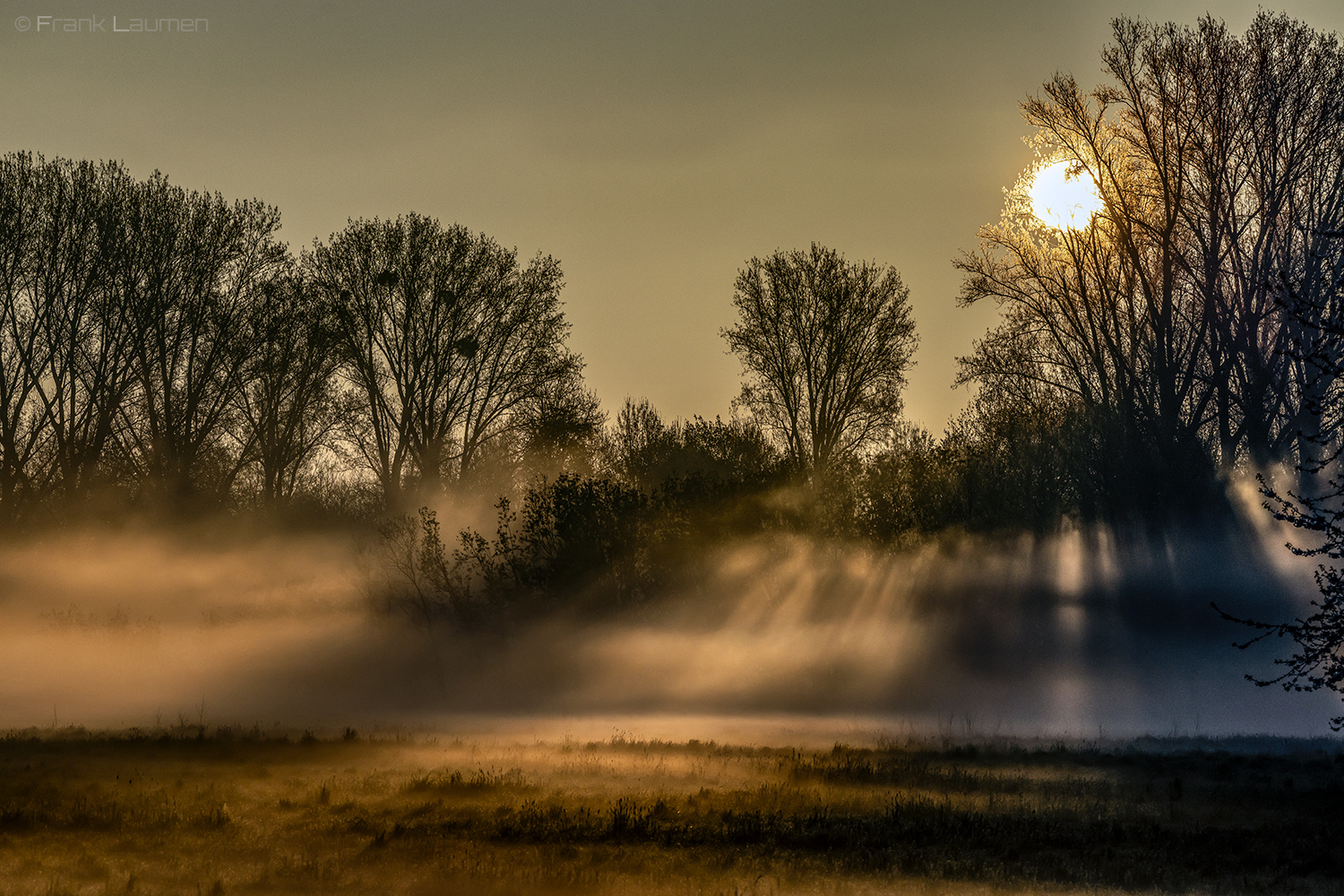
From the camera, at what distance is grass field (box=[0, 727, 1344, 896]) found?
16344 mm

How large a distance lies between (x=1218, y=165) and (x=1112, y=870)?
22133 millimetres

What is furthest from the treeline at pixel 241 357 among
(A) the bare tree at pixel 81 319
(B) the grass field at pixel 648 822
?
(B) the grass field at pixel 648 822

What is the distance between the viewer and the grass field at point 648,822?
53.6 feet

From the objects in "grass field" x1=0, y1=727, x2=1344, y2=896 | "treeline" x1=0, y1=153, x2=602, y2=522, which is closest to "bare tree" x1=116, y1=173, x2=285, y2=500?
"treeline" x1=0, y1=153, x2=602, y2=522

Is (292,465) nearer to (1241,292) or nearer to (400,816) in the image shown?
(400,816)

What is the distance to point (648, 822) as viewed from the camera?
761 inches

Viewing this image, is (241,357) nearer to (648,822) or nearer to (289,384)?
(289,384)

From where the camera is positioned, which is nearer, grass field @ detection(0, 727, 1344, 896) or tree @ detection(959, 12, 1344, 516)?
grass field @ detection(0, 727, 1344, 896)

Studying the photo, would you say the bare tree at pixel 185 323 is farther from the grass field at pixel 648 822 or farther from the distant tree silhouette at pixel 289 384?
the grass field at pixel 648 822

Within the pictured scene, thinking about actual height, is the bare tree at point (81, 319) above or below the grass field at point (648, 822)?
above

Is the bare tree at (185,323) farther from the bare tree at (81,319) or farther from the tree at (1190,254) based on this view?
the tree at (1190,254)

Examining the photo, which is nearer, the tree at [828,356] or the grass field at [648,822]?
the grass field at [648,822]

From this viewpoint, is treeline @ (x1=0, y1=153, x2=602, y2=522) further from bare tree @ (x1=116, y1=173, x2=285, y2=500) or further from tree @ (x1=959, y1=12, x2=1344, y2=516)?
tree @ (x1=959, y1=12, x2=1344, y2=516)

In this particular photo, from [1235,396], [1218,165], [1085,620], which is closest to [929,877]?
[1235,396]
